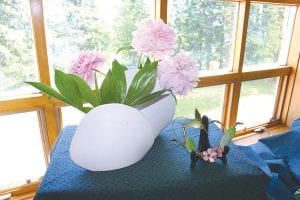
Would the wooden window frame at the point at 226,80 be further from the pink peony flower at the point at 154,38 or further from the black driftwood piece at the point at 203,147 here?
the black driftwood piece at the point at 203,147

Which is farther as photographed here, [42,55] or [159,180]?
[42,55]

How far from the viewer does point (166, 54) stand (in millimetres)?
636

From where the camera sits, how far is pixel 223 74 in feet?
6.66

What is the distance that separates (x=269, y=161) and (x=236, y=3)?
1356 mm

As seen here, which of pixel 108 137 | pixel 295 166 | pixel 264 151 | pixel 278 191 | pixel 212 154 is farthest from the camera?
pixel 264 151

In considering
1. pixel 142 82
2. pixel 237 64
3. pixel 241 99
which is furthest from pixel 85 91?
pixel 241 99

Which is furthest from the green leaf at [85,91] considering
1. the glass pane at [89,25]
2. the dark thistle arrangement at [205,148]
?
the glass pane at [89,25]

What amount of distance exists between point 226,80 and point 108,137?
5.63 ft

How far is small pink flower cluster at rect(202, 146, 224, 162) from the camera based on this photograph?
663mm

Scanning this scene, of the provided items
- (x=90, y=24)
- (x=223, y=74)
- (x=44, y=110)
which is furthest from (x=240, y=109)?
(x=44, y=110)

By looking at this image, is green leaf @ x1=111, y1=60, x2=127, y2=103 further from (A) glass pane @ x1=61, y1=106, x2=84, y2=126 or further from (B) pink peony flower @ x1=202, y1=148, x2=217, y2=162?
(A) glass pane @ x1=61, y1=106, x2=84, y2=126

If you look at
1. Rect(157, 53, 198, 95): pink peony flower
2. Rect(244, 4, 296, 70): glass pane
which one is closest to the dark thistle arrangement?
Rect(157, 53, 198, 95): pink peony flower

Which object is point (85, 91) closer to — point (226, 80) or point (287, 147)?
point (287, 147)

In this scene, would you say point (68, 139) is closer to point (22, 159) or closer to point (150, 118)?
point (150, 118)
